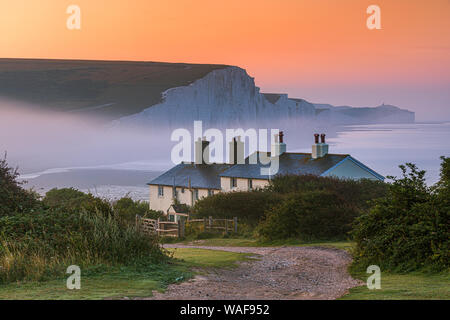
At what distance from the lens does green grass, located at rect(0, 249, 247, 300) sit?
1123 cm

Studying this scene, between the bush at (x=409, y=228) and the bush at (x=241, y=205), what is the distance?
63.5 feet

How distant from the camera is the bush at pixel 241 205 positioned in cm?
3791

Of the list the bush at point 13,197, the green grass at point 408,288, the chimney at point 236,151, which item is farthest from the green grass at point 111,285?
the chimney at point 236,151

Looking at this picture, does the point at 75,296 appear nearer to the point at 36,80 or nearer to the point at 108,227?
the point at 108,227

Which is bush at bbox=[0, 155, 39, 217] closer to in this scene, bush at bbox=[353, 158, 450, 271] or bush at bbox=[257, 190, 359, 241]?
bush at bbox=[353, 158, 450, 271]

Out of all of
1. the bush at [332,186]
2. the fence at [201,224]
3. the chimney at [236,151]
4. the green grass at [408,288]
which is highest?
the chimney at [236,151]

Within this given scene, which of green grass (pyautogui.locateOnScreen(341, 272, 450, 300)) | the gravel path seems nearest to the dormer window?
the gravel path

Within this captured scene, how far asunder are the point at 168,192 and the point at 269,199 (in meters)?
25.4

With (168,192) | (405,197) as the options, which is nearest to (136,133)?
(168,192)

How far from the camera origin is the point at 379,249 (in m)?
16.2

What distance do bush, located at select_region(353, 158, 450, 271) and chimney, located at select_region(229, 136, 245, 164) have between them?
40706 mm

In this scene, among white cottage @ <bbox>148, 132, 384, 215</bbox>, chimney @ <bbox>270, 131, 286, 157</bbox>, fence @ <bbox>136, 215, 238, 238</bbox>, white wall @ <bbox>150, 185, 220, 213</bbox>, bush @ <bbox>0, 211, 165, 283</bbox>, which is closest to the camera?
bush @ <bbox>0, 211, 165, 283</bbox>

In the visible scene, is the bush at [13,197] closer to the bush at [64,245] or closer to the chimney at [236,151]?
the bush at [64,245]

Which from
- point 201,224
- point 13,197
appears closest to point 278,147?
point 201,224
